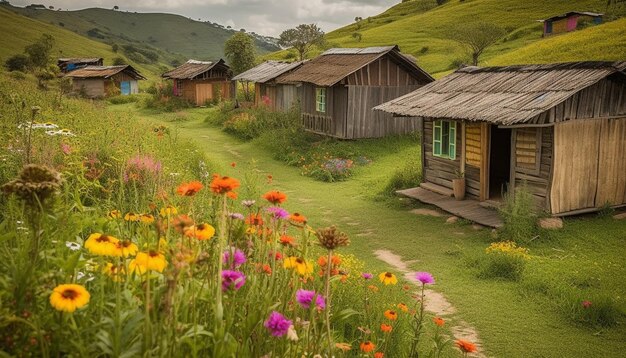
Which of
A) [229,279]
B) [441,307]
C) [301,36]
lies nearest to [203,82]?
[301,36]

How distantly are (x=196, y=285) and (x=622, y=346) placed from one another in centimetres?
577

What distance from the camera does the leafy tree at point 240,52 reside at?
39.2 meters

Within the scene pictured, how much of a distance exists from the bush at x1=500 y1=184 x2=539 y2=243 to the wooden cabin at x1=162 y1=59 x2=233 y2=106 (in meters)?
30.4

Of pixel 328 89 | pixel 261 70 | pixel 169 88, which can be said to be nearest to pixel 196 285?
pixel 328 89

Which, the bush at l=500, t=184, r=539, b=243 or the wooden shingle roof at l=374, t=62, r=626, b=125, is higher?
the wooden shingle roof at l=374, t=62, r=626, b=125

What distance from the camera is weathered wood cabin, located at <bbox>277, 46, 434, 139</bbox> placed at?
803 inches

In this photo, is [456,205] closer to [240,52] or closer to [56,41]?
[240,52]

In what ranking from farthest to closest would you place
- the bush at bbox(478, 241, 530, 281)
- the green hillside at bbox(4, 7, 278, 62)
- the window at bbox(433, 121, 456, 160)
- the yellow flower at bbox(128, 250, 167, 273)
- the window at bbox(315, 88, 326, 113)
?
the green hillside at bbox(4, 7, 278, 62) < the window at bbox(315, 88, 326, 113) < the window at bbox(433, 121, 456, 160) < the bush at bbox(478, 241, 530, 281) < the yellow flower at bbox(128, 250, 167, 273)

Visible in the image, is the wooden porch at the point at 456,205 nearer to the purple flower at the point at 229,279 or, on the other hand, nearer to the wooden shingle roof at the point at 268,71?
the purple flower at the point at 229,279

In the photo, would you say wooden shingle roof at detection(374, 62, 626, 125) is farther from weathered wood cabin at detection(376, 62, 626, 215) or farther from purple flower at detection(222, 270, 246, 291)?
purple flower at detection(222, 270, 246, 291)

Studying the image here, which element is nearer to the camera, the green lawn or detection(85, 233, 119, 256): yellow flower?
detection(85, 233, 119, 256): yellow flower

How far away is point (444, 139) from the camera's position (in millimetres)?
13906

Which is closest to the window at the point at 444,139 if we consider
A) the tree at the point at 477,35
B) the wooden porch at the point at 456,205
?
the wooden porch at the point at 456,205

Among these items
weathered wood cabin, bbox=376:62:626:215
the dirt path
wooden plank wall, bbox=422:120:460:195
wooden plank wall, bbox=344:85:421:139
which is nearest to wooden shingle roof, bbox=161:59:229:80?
wooden plank wall, bbox=344:85:421:139
